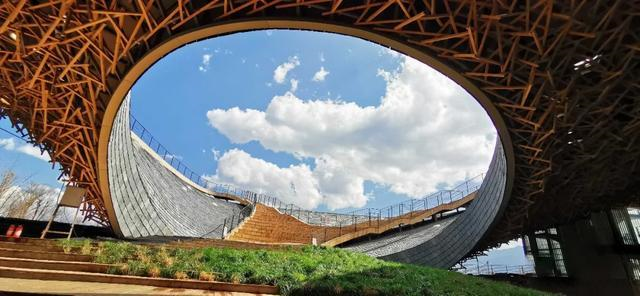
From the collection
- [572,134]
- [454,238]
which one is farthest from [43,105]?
[454,238]

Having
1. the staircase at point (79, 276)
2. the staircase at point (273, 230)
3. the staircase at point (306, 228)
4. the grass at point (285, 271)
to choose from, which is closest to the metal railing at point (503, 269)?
the staircase at point (306, 228)

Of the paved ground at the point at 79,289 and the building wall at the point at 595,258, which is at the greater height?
the building wall at the point at 595,258

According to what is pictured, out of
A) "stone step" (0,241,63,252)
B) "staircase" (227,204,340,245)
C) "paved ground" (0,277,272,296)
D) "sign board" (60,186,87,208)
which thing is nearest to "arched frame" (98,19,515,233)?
"sign board" (60,186,87,208)

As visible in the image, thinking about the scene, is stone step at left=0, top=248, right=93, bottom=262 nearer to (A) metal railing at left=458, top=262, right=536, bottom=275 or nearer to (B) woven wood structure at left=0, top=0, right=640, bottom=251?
(B) woven wood structure at left=0, top=0, right=640, bottom=251

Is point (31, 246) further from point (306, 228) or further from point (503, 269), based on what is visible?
point (503, 269)

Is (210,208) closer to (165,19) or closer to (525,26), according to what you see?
(165,19)

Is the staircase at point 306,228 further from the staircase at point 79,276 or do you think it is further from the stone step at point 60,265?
the stone step at point 60,265

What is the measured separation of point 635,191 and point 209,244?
20910 mm

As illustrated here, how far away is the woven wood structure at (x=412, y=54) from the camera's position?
849 cm

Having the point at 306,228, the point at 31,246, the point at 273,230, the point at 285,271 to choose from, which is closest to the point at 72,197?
the point at 31,246

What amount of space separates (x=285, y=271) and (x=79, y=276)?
4080 millimetres

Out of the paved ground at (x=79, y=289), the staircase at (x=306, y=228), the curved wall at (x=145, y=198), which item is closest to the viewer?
the paved ground at (x=79, y=289)

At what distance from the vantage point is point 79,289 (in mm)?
5777

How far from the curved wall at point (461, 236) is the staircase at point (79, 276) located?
13826 millimetres
